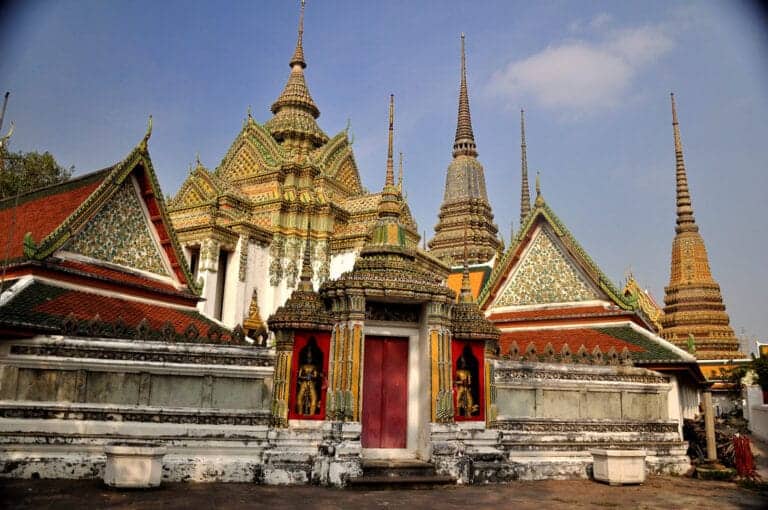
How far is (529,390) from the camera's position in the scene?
1133 cm

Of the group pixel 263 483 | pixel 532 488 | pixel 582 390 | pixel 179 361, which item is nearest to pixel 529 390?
pixel 582 390

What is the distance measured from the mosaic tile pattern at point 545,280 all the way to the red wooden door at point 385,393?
22.8 ft

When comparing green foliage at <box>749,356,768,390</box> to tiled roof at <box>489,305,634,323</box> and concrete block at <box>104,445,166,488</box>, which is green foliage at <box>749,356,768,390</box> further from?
concrete block at <box>104,445,166,488</box>

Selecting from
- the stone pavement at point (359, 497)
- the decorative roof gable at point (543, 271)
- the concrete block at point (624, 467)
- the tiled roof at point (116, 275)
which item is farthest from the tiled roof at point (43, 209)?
the concrete block at point (624, 467)

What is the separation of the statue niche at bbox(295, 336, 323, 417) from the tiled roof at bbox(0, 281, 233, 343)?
1393 mm

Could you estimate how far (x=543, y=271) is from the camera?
54.4 ft

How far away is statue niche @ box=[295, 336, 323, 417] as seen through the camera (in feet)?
31.6

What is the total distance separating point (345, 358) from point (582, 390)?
202 inches

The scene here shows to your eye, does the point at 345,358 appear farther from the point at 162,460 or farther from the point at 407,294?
the point at 162,460

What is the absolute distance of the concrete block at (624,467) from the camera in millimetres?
10055

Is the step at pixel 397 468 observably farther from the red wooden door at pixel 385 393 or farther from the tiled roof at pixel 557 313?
the tiled roof at pixel 557 313

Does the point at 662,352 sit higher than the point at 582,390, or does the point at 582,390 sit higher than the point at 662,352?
the point at 662,352

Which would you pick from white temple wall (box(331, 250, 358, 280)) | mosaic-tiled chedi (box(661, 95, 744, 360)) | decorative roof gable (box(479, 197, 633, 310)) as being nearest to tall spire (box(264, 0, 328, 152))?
white temple wall (box(331, 250, 358, 280))

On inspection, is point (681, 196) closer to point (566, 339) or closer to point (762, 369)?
point (762, 369)
